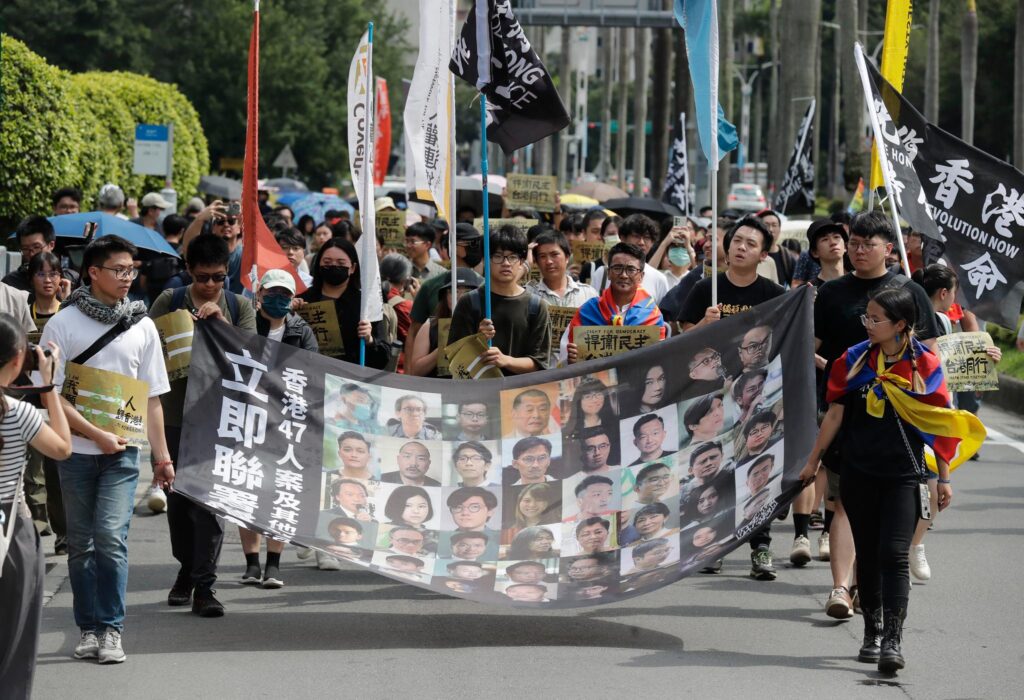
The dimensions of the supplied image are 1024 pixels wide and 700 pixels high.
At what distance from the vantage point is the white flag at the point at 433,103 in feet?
30.2

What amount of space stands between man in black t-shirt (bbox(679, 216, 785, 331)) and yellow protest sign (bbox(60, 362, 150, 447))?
327cm

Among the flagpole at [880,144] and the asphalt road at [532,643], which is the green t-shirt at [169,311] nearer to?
the asphalt road at [532,643]

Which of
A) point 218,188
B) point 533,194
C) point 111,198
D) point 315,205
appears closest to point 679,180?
point 533,194

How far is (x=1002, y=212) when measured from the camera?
9359 mm

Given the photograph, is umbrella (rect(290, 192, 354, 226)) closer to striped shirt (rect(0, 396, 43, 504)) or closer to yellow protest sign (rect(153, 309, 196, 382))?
yellow protest sign (rect(153, 309, 196, 382))

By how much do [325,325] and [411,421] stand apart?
1857 millimetres

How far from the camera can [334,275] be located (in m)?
9.46

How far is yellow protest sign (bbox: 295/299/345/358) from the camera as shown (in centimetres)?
934

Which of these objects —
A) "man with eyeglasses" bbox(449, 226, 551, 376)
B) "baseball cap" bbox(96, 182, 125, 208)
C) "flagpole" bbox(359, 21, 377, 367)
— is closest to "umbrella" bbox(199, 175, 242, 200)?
"baseball cap" bbox(96, 182, 125, 208)

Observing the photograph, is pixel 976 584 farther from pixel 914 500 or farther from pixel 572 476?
pixel 572 476

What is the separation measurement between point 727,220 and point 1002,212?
208 inches

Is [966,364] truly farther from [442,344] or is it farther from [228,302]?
[228,302]

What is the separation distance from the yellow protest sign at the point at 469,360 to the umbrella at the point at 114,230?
3.35 meters

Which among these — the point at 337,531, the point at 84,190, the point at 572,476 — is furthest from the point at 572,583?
the point at 84,190
